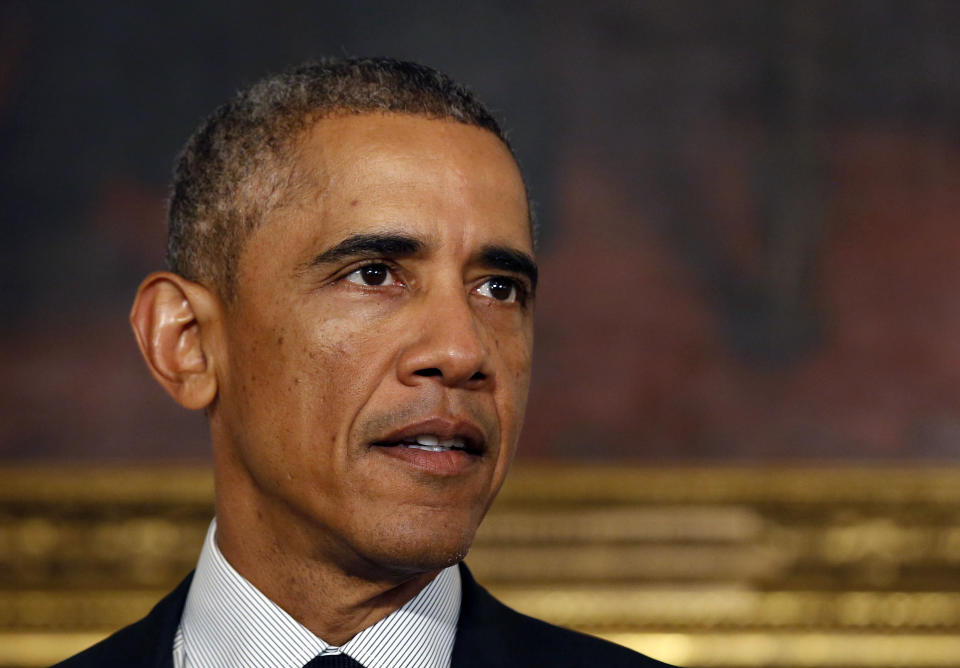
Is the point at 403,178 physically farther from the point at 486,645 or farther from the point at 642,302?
the point at 642,302

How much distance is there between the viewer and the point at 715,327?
5.71 m

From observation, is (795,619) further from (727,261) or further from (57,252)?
(57,252)

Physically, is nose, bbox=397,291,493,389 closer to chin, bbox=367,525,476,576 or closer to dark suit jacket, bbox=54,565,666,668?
chin, bbox=367,525,476,576

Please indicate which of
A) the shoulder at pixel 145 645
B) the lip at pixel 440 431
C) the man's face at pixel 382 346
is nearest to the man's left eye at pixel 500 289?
the man's face at pixel 382 346

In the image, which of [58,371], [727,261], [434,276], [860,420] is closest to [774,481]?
[860,420]

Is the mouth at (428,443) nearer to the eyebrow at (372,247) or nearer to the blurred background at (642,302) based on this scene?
the eyebrow at (372,247)

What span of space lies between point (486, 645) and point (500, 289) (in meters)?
0.71

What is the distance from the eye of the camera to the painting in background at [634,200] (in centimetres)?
564

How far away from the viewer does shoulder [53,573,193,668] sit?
2.39 m

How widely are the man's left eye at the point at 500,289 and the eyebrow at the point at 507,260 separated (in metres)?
0.03

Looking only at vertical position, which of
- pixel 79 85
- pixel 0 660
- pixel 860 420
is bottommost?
pixel 0 660

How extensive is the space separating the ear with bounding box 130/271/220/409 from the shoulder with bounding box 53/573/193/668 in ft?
1.47

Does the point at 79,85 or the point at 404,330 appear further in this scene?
the point at 79,85

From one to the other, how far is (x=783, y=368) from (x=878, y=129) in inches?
50.0
